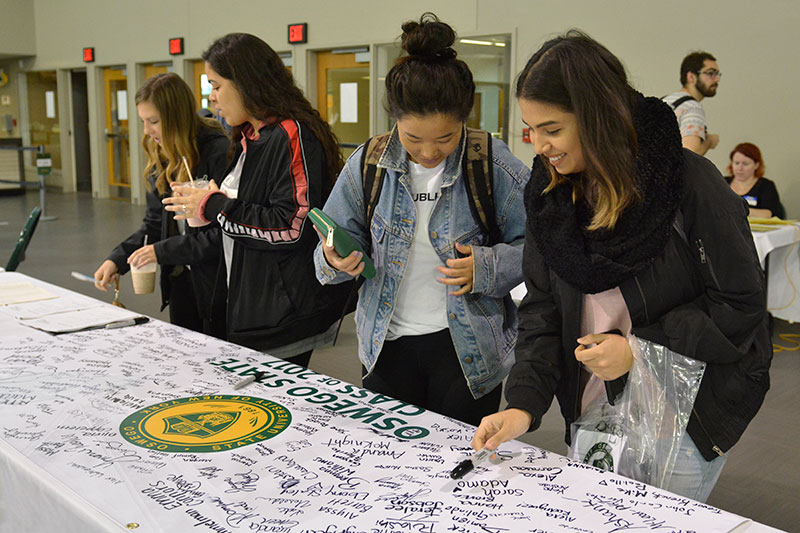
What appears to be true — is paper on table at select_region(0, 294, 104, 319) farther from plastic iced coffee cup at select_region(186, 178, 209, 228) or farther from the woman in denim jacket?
the woman in denim jacket

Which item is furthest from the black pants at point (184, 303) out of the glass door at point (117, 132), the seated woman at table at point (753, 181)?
the glass door at point (117, 132)

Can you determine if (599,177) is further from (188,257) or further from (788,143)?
(788,143)

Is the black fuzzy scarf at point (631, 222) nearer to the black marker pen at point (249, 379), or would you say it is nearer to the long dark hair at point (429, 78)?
the long dark hair at point (429, 78)

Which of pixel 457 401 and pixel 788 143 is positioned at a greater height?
pixel 788 143

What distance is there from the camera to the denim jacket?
1.78m

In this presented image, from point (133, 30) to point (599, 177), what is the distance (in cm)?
1122

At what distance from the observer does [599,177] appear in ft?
4.20

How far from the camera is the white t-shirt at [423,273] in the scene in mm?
1799

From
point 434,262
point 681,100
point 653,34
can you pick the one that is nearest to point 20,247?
point 434,262

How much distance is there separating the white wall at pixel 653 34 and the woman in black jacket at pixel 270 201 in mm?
3222

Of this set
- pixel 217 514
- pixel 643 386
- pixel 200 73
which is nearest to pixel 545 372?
pixel 643 386

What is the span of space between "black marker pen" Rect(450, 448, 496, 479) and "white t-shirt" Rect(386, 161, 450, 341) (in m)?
0.50

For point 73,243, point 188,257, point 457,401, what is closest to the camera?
point 457,401

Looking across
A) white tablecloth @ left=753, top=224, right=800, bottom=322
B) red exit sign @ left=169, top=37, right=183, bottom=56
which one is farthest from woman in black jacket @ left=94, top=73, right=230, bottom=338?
red exit sign @ left=169, top=37, right=183, bottom=56
